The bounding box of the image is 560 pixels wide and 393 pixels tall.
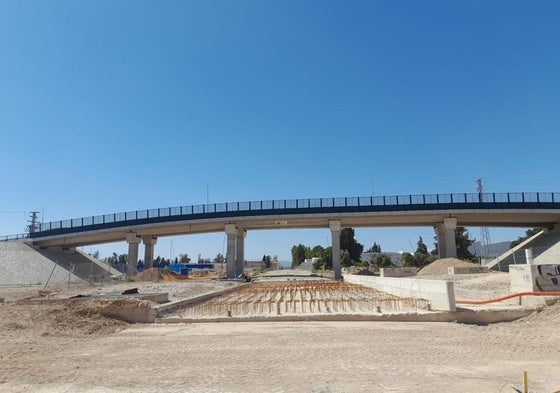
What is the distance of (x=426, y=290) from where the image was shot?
2070 cm

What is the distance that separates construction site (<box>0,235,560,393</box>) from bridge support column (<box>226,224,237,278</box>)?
38.1 m

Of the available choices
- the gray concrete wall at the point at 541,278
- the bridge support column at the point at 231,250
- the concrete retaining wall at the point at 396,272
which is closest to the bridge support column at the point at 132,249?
the bridge support column at the point at 231,250

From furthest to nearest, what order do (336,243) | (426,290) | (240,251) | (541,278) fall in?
1. (240,251)
2. (336,243)
3. (426,290)
4. (541,278)

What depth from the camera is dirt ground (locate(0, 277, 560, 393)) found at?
8359mm

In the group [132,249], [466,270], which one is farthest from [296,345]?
[132,249]

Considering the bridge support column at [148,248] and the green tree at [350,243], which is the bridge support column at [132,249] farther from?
the green tree at [350,243]

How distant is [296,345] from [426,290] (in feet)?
35.6

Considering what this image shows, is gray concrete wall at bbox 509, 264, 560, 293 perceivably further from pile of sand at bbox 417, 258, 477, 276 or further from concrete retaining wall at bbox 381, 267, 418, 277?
concrete retaining wall at bbox 381, 267, 418, 277

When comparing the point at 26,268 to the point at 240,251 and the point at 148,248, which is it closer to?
the point at 148,248

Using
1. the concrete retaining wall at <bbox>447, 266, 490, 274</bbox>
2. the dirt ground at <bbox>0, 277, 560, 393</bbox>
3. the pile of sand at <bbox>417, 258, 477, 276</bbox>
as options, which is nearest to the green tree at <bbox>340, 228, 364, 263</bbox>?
the pile of sand at <bbox>417, 258, 477, 276</bbox>

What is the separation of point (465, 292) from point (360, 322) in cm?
1188

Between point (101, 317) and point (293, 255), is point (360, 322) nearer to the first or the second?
point (101, 317)

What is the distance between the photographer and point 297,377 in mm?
8836

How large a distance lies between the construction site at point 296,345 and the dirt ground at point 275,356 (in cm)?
3
